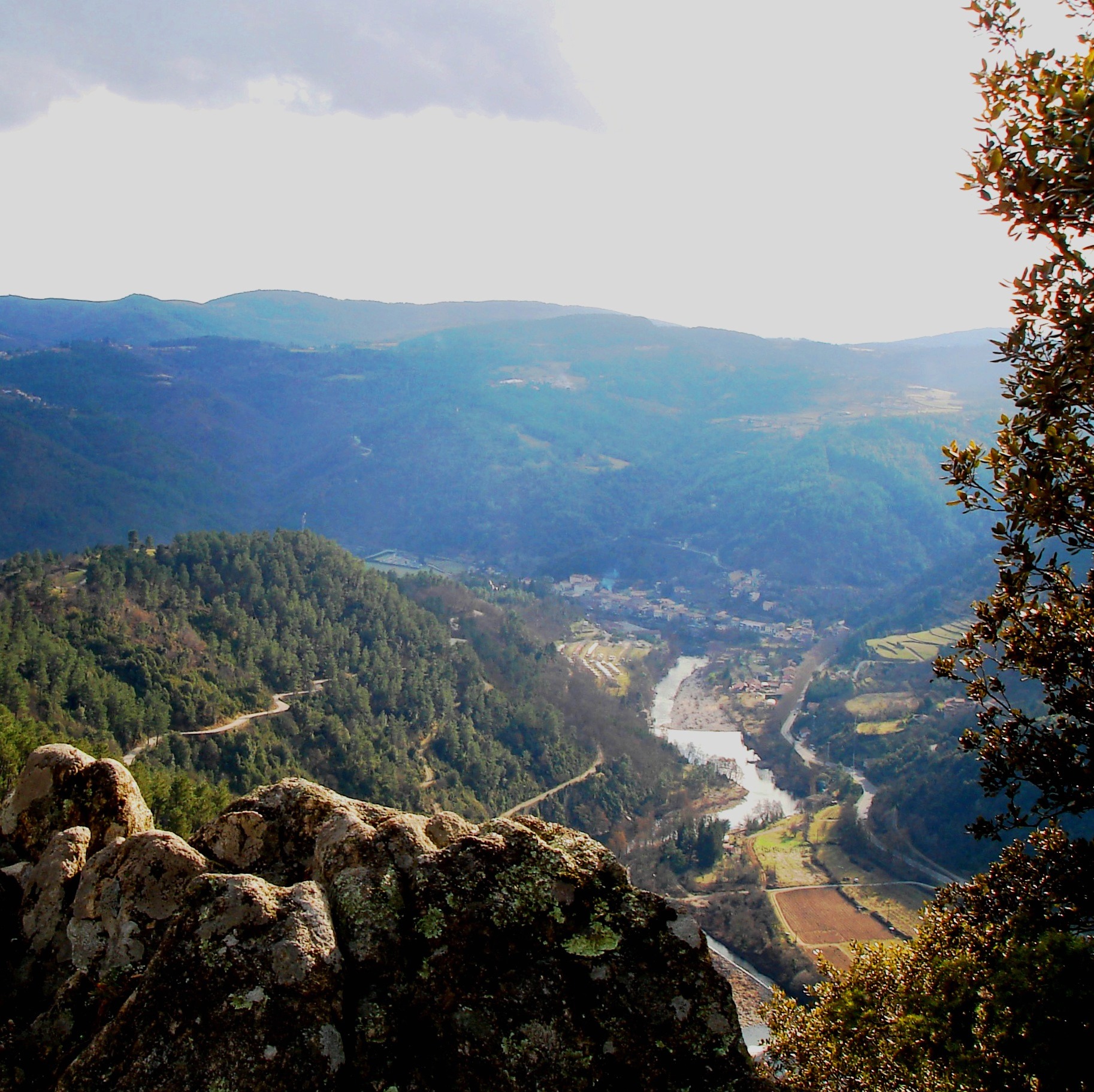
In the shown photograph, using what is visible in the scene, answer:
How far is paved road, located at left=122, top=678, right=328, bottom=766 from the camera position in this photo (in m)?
51.8

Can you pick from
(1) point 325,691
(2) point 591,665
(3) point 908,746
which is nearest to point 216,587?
(1) point 325,691

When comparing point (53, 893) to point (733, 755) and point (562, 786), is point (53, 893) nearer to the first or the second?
point (562, 786)

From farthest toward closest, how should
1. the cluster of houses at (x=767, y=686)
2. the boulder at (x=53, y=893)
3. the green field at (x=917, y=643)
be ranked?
the green field at (x=917, y=643), the cluster of houses at (x=767, y=686), the boulder at (x=53, y=893)

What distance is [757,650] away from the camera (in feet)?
524

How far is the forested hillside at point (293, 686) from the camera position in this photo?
175ft

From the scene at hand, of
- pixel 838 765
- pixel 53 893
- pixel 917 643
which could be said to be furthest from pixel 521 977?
pixel 917 643

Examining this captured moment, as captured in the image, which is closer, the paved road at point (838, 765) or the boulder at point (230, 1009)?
the boulder at point (230, 1009)

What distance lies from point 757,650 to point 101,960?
521 feet

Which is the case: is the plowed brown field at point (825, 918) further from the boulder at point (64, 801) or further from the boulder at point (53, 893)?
the boulder at point (53, 893)

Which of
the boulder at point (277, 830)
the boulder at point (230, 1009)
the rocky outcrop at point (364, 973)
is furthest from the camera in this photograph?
the boulder at point (277, 830)

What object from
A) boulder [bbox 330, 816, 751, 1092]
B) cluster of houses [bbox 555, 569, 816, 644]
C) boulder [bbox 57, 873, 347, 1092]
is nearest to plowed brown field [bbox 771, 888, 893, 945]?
boulder [bbox 330, 816, 751, 1092]

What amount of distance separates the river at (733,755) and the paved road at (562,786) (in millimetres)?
13238

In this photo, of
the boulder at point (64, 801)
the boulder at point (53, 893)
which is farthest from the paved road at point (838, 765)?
the boulder at point (53, 893)

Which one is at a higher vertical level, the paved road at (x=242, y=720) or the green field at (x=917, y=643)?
the paved road at (x=242, y=720)
